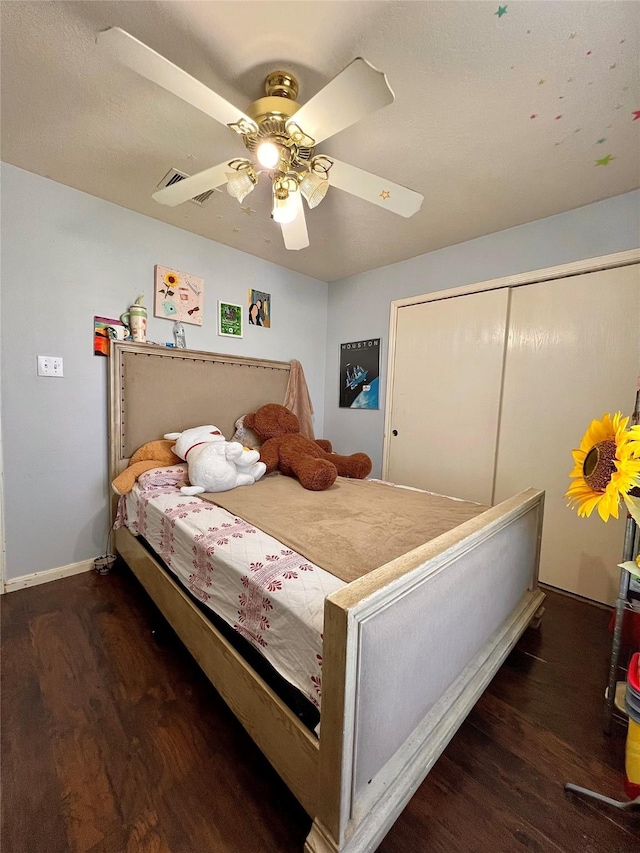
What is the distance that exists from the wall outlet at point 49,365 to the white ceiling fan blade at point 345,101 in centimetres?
176

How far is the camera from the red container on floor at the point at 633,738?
0.93 metres

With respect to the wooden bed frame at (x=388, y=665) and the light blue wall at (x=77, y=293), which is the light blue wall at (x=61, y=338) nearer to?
the light blue wall at (x=77, y=293)

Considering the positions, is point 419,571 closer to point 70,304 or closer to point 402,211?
point 402,211

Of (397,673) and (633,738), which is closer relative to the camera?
(397,673)

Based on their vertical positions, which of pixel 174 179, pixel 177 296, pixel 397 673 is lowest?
pixel 397 673

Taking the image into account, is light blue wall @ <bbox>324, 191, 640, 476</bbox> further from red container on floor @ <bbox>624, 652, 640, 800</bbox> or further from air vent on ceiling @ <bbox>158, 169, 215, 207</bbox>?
red container on floor @ <bbox>624, 652, 640, 800</bbox>

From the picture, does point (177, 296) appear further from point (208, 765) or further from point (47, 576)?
point (208, 765)

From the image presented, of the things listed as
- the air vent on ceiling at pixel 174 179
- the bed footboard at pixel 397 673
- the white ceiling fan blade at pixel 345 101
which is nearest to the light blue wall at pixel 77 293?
the air vent on ceiling at pixel 174 179

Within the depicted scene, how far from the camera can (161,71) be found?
37.0 inches

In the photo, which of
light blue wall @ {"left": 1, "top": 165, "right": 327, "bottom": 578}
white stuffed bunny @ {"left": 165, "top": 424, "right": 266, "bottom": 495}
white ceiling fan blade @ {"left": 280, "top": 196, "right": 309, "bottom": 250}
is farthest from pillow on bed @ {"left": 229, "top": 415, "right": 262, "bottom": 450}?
white ceiling fan blade @ {"left": 280, "top": 196, "right": 309, "bottom": 250}

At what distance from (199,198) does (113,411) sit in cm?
139

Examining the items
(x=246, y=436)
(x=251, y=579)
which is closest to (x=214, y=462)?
(x=246, y=436)

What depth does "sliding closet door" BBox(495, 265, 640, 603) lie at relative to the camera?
188cm

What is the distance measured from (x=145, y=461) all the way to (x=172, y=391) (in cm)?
54
